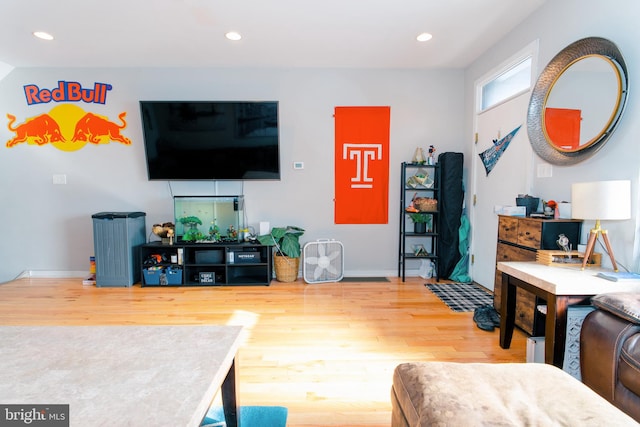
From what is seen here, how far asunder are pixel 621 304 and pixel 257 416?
5.45 ft

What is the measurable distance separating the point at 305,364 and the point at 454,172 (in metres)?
2.76

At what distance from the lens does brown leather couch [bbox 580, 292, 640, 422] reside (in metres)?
1.15

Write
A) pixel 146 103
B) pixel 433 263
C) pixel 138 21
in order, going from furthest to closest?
pixel 433 263 < pixel 146 103 < pixel 138 21

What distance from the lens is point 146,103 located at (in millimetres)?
3496

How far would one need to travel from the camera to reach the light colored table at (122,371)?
29.1 inches

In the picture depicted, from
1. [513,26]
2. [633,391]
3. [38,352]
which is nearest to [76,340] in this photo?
[38,352]

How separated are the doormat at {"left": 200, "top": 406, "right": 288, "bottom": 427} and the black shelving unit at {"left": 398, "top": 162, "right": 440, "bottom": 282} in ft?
8.21

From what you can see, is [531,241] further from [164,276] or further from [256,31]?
[164,276]

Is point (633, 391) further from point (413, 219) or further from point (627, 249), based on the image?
point (413, 219)

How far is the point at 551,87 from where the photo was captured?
2.33m

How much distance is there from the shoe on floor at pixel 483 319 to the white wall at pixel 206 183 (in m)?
1.46

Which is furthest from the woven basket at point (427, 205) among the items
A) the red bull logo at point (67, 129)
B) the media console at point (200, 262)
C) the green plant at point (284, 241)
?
the red bull logo at point (67, 129)

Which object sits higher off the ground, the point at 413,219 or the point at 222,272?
the point at 413,219

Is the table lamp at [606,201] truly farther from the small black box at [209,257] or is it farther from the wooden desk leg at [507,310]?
the small black box at [209,257]
